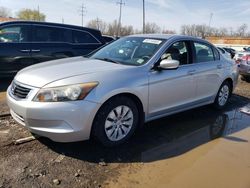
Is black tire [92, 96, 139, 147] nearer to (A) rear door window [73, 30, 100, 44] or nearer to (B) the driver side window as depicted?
(B) the driver side window

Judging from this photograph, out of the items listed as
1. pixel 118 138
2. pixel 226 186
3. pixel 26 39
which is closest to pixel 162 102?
pixel 118 138

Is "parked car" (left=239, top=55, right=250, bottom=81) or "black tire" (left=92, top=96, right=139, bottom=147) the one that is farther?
"parked car" (left=239, top=55, right=250, bottom=81)

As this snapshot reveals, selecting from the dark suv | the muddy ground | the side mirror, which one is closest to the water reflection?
the muddy ground

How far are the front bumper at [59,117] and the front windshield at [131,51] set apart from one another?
1206 millimetres

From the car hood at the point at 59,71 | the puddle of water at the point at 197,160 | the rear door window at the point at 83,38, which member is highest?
the rear door window at the point at 83,38

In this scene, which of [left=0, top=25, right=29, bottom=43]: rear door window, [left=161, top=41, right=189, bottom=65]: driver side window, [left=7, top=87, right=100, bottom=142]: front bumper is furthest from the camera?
[left=0, top=25, right=29, bottom=43]: rear door window

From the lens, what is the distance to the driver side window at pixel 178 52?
4730 millimetres

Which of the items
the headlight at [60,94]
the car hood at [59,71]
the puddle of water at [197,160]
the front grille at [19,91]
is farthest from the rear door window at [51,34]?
the headlight at [60,94]

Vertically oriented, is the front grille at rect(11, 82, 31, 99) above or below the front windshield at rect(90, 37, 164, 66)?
below

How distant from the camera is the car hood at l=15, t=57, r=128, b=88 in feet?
12.0

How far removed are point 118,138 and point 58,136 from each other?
87cm

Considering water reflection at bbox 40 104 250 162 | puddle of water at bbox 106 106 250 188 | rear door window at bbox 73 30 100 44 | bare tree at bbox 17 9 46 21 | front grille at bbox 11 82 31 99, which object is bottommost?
puddle of water at bbox 106 106 250 188

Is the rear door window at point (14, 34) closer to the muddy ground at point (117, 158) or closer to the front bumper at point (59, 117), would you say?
the muddy ground at point (117, 158)

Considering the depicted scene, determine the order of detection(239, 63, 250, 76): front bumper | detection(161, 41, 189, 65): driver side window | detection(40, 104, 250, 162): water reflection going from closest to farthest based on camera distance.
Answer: detection(40, 104, 250, 162): water reflection, detection(161, 41, 189, 65): driver side window, detection(239, 63, 250, 76): front bumper
